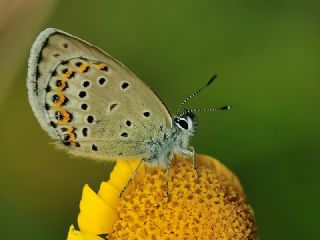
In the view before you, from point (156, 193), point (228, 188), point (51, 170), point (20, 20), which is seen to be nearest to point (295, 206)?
point (228, 188)

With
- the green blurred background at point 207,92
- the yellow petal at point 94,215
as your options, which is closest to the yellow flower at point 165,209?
the yellow petal at point 94,215

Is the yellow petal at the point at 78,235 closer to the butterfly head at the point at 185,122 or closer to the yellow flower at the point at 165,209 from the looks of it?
the yellow flower at the point at 165,209

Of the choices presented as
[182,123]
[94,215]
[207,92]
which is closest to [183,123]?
[182,123]

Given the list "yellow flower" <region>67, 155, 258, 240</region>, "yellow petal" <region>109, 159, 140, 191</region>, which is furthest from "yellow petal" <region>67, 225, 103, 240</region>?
"yellow petal" <region>109, 159, 140, 191</region>

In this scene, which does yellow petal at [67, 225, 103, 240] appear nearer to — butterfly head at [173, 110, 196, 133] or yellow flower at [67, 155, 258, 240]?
yellow flower at [67, 155, 258, 240]

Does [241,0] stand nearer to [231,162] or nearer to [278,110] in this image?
[278,110]

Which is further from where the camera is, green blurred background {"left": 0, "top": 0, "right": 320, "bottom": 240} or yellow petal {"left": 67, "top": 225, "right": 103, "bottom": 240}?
green blurred background {"left": 0, "top": 0, "right": 320, "bottom": 240}
